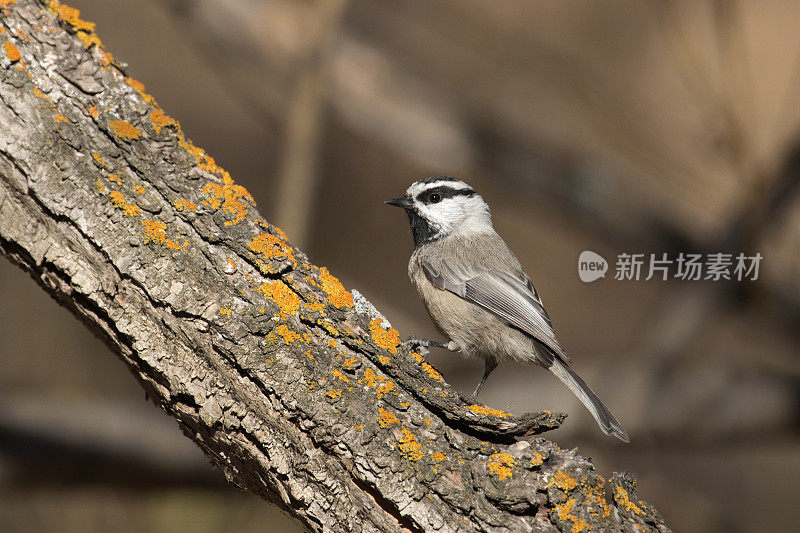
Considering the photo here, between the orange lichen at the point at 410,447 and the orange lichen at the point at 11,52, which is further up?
the orange lichen at the point at 11,52

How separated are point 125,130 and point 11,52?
420 mm

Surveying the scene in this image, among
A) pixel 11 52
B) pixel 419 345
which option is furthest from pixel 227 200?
pixel 419 345

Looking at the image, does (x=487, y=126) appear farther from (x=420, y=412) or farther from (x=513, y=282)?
(x=420, y=412)

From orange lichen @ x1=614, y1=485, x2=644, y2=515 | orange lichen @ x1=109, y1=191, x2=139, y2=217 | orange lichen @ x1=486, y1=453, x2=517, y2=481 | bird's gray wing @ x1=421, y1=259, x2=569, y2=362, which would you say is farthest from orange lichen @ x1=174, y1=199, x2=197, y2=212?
orange lichen @ x1=614, y1=485, x2=644, y2=515

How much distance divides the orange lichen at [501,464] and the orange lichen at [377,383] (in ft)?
1.24

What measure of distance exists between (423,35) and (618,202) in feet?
19.5

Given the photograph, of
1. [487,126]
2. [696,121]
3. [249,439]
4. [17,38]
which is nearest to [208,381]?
[249,439]

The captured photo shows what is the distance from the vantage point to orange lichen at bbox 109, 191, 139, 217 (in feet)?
7.10

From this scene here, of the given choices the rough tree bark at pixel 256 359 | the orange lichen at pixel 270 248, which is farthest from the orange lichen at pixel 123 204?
the orange lichen at pixel 270 248

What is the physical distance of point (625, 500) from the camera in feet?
7.16

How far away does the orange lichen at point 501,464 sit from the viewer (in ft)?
6.86

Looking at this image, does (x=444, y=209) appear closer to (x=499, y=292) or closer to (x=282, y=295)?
(x=499, y=292)

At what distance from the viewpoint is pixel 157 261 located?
213 cm
